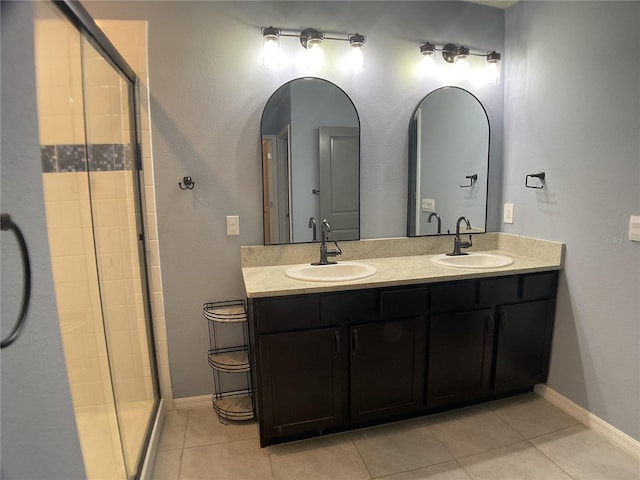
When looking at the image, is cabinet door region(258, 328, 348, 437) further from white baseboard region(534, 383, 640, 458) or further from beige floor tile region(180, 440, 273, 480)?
white baseboard region(534, 383, 640, 458)

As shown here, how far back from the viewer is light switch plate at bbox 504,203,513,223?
8.44 feet

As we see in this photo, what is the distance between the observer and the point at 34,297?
2.59 feet

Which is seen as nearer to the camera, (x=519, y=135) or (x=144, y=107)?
(x=144, y=107)

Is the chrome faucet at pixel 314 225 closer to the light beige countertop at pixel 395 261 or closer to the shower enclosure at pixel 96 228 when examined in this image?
the light beige countertop at pixel 395 261

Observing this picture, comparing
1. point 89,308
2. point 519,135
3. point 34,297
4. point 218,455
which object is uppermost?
point 519,135

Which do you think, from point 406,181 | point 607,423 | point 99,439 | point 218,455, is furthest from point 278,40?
point 607,423

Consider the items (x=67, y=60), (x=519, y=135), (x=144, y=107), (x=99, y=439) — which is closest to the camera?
(x=67, y=60)

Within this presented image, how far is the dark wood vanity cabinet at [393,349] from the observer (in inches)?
72.4

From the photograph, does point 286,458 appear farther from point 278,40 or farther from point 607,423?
point 278,40

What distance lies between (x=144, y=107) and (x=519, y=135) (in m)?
2.28

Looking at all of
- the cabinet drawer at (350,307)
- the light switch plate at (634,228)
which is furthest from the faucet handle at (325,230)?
the light switch plate at (634,228)

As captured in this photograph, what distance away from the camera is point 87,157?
1.48 metres

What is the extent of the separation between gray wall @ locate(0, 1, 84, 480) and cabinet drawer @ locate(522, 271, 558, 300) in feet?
7.25

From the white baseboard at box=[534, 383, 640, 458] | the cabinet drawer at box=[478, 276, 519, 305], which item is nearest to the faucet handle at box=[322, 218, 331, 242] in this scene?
the cabinet drawer at box=[478, 276, 519, 305]
